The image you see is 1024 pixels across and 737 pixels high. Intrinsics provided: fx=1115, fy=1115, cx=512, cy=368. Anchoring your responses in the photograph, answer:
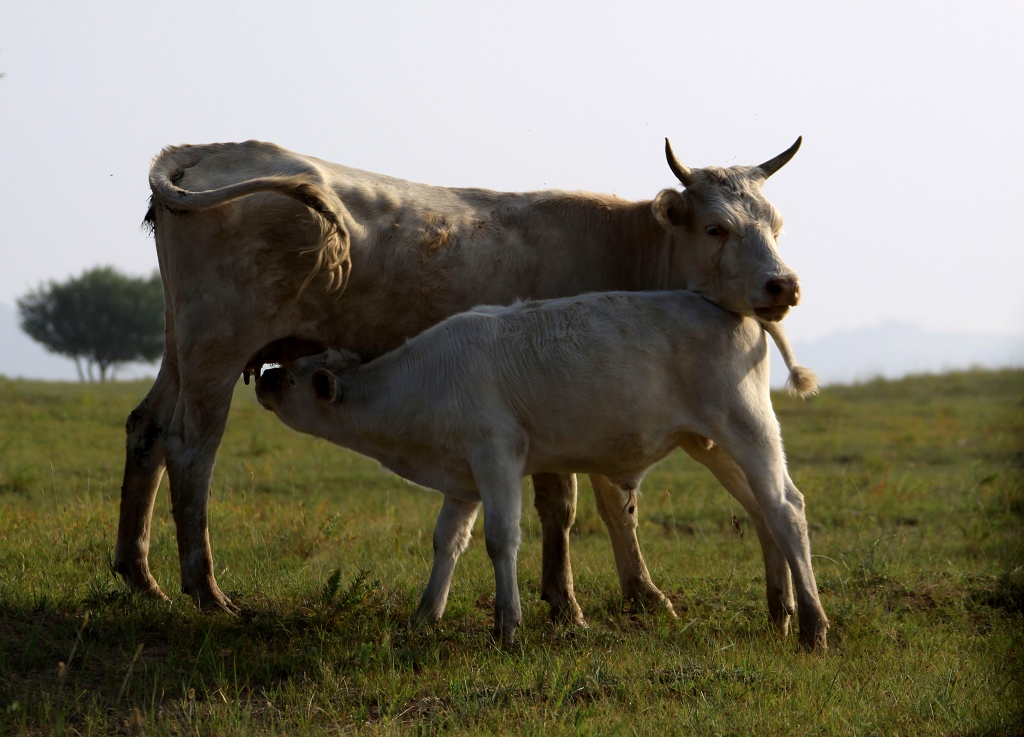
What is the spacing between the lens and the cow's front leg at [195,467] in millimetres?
6418

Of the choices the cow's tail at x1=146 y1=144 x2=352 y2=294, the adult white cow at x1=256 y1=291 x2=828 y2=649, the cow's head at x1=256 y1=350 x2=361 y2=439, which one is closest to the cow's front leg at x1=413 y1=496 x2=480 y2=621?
the adult white cow at x1=256 y1=291 x2=828 y2=649

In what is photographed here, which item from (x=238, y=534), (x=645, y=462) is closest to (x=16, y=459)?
(x=238, y=534)

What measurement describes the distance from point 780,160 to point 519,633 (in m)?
3.13

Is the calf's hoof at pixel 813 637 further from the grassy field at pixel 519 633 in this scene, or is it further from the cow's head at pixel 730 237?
the cow's head at pixel 730 237

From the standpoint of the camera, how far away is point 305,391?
605cm

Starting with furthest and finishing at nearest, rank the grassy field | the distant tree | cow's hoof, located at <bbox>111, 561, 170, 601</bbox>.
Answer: the distant tree
cow's hoof, located at <bbox>111, 561, 170, 601</bbox>
the grassy field

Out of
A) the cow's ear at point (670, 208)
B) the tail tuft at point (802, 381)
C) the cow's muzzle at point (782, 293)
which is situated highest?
the cow's ear at point (670, 208)

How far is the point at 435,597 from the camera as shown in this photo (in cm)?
609

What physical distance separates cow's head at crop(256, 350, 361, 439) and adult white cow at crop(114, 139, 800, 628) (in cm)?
37

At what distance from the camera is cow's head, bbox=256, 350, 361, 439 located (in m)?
6.02

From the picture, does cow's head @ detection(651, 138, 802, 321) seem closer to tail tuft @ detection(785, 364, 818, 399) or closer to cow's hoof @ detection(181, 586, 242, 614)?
tail tuft @ detection(785, 364, 818, 399)

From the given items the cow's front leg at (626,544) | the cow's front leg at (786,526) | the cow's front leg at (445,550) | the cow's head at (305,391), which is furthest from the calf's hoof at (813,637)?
the cow's head at (305,391)

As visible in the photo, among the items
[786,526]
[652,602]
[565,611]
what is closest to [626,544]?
[652,602]

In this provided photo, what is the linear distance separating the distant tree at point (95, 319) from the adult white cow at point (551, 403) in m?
38.3
